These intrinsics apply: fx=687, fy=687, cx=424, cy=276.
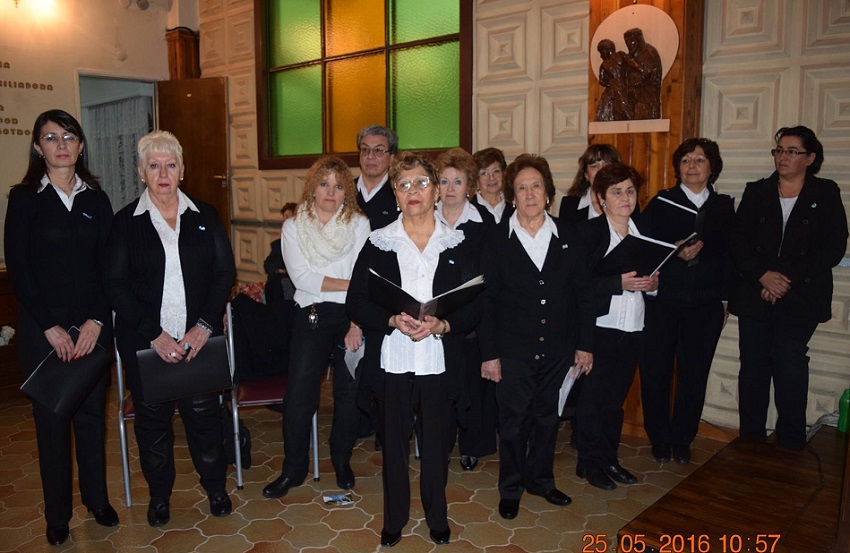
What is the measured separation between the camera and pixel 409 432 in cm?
283

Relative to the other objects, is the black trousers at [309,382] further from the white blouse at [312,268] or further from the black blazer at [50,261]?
the black blazer at [50,261]

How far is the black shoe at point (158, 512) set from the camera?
10.2 feet

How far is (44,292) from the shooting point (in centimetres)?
283

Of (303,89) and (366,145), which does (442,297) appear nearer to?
(366,145)

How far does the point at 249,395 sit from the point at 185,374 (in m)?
0.56

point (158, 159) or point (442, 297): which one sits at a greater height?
point (158, 159)

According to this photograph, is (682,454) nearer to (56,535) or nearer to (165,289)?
(165,289)

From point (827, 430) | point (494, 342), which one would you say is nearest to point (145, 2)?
point (494, 342)

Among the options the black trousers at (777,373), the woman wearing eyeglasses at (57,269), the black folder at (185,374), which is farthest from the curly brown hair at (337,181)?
the black trousers at (777,373)

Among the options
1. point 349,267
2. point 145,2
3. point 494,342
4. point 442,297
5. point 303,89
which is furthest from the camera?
point 145,2

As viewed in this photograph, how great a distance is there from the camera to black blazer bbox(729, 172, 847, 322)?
341 centimetres

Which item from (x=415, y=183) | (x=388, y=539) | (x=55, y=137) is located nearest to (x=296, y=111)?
(x=55, y=137)

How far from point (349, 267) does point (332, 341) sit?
14.8 inches

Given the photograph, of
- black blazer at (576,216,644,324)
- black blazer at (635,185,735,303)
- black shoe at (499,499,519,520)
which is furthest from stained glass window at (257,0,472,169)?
black shoe at (499,499,519,520)
